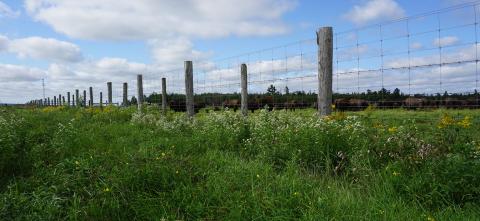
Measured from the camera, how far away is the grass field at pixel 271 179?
163 inches

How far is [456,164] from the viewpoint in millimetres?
4195

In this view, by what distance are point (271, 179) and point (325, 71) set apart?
4.14 metres

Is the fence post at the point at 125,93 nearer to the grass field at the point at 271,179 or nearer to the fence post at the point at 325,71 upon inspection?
the fence post at the point at 325,71

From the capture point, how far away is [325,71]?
28.2ft

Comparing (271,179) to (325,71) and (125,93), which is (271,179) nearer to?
(325,71)

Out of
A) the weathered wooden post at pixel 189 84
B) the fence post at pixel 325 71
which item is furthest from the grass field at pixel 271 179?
the weathered wooden post at pixel 189 84

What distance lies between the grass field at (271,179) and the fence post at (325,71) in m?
2.01

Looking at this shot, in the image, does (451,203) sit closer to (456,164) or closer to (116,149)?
(456,164)

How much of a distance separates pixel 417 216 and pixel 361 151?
160 cm

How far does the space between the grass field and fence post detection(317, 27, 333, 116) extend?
2.01m

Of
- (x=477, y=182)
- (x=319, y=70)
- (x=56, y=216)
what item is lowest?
(x=56, y=216)

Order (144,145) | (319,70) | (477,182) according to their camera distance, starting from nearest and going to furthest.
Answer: (477,182) → (144,145) → (319,70)

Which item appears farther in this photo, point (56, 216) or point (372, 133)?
point (372, 133)

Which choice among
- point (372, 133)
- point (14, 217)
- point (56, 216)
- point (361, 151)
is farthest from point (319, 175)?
point (14, 217)
